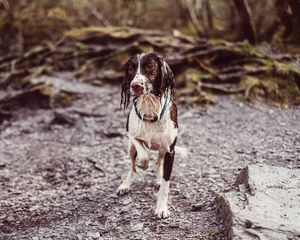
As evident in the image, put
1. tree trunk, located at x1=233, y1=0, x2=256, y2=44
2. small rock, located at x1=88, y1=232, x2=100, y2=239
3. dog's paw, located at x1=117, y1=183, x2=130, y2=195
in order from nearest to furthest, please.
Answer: small rock, located at x1=88, y1=232, x2=100, y2=239
dog's paw, located at x1=117, y1=183, x2=130, y2=195
tree trunk, located at x1=233, y1=0, x2=256, y2=44

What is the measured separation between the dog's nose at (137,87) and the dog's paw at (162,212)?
1.39 metres

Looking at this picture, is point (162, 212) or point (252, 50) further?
point (252, 50)

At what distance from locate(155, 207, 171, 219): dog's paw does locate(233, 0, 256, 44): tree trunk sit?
19.4 feet

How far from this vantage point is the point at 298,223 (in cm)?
333

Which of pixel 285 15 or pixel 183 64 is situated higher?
pixel 285 15

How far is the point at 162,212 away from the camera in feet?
13.9

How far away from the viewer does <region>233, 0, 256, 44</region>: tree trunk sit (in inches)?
341

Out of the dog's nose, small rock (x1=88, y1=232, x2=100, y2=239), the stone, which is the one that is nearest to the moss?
the stone

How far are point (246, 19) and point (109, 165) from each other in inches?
206

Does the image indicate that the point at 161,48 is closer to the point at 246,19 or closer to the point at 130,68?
the point at 246,19

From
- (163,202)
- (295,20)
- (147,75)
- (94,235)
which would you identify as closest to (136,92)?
(147,75)

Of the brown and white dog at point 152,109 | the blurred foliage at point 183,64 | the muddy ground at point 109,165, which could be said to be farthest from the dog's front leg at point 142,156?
the blurred foliage at point 183,64

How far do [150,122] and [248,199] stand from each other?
50.4 inches

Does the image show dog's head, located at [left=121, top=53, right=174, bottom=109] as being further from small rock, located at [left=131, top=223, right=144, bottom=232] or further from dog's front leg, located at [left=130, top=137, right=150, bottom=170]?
small rock, located at [left=131, top=223, right=144, bottom=232]
